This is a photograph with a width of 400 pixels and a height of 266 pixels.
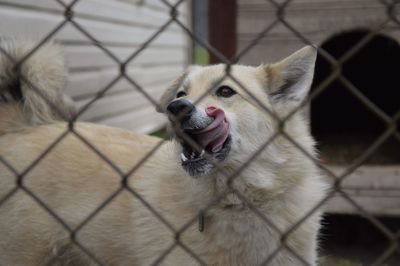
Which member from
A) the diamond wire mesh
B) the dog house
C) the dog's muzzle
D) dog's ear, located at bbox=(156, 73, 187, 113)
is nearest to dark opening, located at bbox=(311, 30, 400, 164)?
the dog house

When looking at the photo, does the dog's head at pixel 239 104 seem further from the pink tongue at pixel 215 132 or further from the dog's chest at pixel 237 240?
the dog's chest at pixel 237 240

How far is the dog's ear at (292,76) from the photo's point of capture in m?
2.00

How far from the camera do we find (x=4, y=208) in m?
2.44

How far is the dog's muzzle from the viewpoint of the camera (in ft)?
5.83

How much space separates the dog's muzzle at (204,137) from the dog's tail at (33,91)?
92 centimetres

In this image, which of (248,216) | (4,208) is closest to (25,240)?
(4,208)

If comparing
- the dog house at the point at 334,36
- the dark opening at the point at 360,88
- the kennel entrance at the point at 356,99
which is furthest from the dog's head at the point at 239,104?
the dark opening at the point at 360,88

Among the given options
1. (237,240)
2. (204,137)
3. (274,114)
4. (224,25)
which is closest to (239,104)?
(204,137)

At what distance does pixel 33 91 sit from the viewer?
8.68 feet

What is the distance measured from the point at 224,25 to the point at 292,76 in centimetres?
219

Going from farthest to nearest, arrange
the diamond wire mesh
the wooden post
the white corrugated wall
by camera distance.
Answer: the wooden post < the white corrugated wall < the diamond wire mesh

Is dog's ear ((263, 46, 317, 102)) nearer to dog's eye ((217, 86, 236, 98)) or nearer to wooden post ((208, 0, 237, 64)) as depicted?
dog's eye ((217, 86, 236, 98))

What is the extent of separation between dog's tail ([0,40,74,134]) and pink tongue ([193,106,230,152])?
3.14 feet

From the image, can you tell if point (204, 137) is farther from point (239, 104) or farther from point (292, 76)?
point (292, 76)
